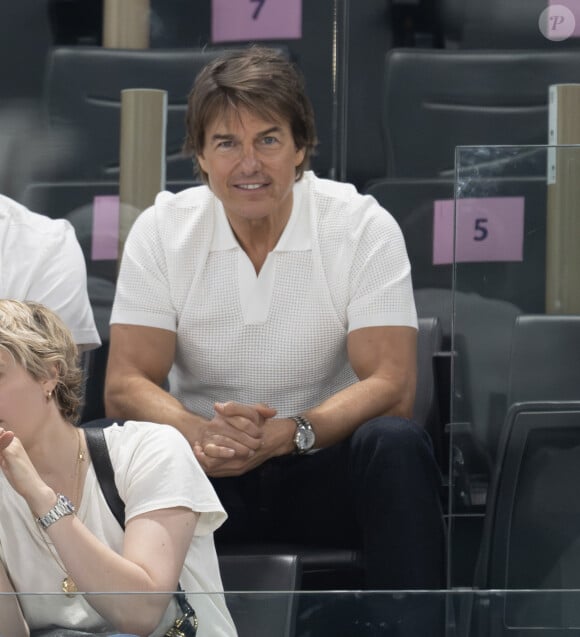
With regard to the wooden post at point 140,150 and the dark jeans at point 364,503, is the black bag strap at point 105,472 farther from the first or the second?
the wooden post at point 140,150

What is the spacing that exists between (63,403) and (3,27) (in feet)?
3.96

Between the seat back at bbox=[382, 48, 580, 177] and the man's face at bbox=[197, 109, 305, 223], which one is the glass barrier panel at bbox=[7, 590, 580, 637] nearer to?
the man's face at bbox=[197, 109, 305, 223]

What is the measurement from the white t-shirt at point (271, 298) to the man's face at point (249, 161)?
0.19 ft

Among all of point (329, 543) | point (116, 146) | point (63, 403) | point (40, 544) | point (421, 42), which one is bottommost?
point (329, 543)

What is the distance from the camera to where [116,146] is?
104 inches

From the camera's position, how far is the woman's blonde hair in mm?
1617

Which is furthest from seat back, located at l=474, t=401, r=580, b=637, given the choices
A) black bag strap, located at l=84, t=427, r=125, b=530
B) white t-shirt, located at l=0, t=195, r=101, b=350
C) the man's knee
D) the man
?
white t-shirt, located at l=0, t=195, r=101, b=350

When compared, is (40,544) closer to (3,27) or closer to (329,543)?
(329,543)

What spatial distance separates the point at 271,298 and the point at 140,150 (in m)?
0.54

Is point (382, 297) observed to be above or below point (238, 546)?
above

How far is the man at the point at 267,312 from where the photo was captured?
202 cm

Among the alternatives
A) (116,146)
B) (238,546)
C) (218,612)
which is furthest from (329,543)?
(116,146)

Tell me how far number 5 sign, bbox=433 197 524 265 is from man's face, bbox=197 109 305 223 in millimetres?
414

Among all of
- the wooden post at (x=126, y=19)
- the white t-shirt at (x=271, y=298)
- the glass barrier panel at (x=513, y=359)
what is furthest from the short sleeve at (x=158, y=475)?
the wooden post at (x=126, y=19)
